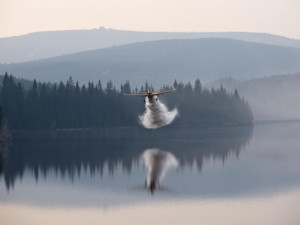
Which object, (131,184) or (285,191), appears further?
(131,184)

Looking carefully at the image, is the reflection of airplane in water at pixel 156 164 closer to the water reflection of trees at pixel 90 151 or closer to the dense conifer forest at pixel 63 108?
the water reflection of trees at pixel 90 151

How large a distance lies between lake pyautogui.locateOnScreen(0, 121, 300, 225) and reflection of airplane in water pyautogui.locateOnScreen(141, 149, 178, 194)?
2.23ft

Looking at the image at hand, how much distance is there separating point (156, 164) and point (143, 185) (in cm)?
1719

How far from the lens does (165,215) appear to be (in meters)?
62.1

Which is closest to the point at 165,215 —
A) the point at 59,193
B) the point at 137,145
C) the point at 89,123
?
the point at 59,193

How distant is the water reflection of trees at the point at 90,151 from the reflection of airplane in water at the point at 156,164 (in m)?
1.68

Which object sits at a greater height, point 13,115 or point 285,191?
point 13,115

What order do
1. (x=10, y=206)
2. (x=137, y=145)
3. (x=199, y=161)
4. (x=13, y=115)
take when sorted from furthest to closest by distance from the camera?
1. (x=13, y=115)
2. (x=137, y=145)
3. (x=199, y=161)
4. (x=10, y=206)

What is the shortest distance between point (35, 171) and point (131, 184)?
59.3 feet

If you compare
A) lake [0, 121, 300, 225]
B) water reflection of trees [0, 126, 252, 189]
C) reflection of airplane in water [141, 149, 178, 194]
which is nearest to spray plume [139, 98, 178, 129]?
water reflection of trees [0, 126, 252, 189]

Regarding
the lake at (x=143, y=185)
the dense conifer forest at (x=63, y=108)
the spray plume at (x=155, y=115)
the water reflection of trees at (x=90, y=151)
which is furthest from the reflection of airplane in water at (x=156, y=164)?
the dense conifer forest at (x=63, y=108)

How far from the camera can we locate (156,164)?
9500 cm

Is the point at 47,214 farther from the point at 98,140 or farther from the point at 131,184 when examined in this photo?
the point at 98,140

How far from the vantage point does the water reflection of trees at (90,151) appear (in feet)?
303
